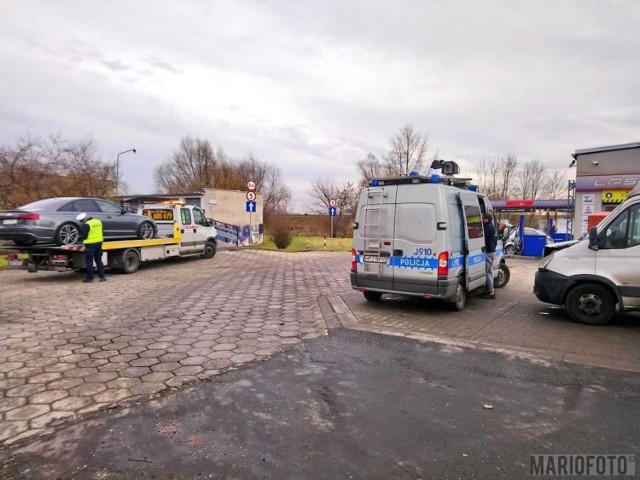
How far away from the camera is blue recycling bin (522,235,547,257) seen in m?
20.0

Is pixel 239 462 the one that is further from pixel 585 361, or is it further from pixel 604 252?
pixel 604 252

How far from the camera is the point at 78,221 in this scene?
35.9 ft

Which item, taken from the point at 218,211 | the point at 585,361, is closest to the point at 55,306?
the point at 585,361

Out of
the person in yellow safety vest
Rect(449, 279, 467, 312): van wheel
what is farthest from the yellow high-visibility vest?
Rect(449, 279, 467, 312): van wheel

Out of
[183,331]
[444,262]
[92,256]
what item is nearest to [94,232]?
[92,256]

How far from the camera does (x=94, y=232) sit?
10.7 metres

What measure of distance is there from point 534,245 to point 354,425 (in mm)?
19648

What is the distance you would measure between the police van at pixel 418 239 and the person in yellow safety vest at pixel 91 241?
7060mm

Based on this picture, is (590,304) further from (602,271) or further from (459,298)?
(459,298)

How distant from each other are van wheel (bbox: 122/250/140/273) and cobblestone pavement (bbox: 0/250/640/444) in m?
1.81

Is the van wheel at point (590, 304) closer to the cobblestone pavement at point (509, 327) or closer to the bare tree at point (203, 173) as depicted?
the cobblestone pavement at point (509, 327)

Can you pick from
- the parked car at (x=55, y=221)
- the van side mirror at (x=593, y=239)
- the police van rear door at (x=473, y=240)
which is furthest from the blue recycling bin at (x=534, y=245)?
the parked car at (x=55, y=221)

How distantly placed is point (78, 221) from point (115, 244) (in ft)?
4.31

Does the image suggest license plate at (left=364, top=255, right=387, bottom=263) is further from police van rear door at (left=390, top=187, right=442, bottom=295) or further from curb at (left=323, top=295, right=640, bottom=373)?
curb at (left=323, top=295, right=640, bottom=373)
